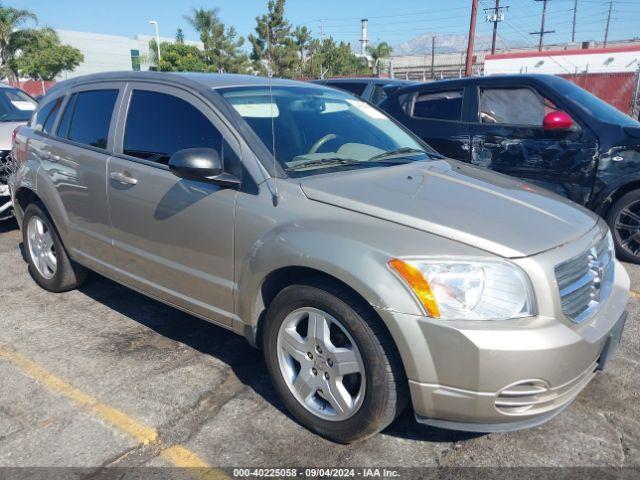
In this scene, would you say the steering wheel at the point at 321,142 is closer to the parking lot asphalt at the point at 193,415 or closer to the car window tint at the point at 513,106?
the parking lot asphalt at the point at 193,415

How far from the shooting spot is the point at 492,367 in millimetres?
2166

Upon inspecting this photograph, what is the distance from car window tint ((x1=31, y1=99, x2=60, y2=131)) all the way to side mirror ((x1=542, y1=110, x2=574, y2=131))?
435 centimetres

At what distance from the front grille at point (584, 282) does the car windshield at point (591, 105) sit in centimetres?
302

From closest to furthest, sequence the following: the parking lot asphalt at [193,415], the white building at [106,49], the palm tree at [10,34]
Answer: the parking lot asphalt at [193,415] < the palm tree at [10,34] < the white building at [106,49]

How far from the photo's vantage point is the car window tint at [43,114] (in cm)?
444

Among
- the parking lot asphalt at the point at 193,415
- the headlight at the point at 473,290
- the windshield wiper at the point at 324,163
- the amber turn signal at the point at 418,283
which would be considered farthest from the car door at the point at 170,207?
the headlight at the point at 473,290

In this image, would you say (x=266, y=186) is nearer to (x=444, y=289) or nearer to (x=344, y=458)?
(x=444, y=289)

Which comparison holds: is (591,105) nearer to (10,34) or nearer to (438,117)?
(438,117)

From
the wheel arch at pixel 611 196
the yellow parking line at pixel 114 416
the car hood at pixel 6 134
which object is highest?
the car hood at pixel 6 134

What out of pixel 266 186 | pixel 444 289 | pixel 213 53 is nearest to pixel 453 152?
pixel 266 186

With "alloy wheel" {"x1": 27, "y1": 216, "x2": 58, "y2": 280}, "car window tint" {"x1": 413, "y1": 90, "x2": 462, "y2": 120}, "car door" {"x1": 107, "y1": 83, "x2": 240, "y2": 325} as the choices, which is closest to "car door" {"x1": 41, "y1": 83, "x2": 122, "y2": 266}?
"car door" {"x1": 107, "y1": 83, "x2": 240, "y2": 325}

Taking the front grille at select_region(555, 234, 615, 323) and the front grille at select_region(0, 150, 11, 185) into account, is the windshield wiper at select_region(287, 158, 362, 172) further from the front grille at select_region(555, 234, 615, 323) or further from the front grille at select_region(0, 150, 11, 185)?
the front grille at select_region(0, 150, 11, 185)

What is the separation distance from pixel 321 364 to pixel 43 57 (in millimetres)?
45340

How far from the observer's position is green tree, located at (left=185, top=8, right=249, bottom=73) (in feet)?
158
